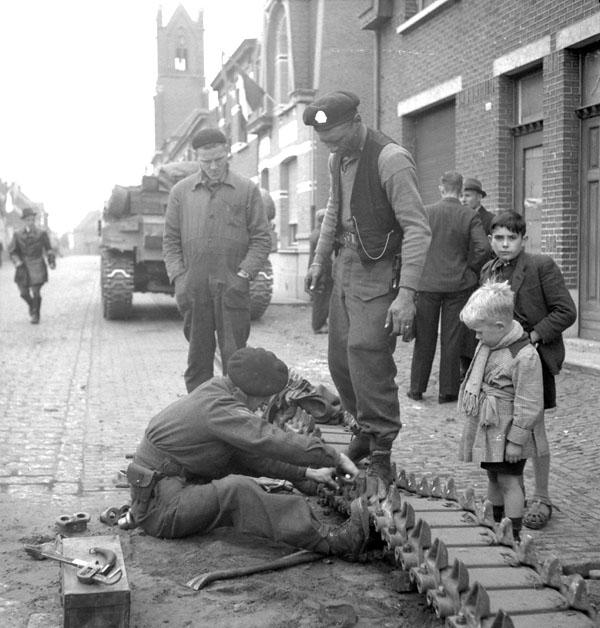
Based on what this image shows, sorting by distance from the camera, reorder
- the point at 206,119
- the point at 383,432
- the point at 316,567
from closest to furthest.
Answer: the point at 316,567, the point at 383,432, the point at 206,119

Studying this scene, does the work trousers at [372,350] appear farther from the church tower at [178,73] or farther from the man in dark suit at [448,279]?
the church tower at [178,73]

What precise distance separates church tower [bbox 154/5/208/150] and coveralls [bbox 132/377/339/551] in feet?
222

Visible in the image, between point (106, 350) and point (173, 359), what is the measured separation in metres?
1.40

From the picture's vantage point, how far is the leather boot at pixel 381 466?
4.55 meters

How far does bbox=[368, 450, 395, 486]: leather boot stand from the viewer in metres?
4.55

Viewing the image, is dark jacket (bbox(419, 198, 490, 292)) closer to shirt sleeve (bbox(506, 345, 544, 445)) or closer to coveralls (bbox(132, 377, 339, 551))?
shirt sleeve (bbox(506, 345, 544, 445))

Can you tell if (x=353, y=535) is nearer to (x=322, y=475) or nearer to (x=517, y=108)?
(x=322, y=475)

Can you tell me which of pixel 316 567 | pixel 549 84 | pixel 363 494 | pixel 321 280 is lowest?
pixel 316 567

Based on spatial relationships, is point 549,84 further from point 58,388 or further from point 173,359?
point 58,388

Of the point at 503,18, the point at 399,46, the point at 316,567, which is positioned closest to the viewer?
the point at 316,567

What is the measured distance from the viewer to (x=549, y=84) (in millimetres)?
10719

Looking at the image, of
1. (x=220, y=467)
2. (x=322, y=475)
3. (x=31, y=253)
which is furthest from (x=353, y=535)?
(x=31, y=253)

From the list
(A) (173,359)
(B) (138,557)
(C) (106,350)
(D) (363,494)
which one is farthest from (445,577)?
(C) (106,350)

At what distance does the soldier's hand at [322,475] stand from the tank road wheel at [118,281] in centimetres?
1114
